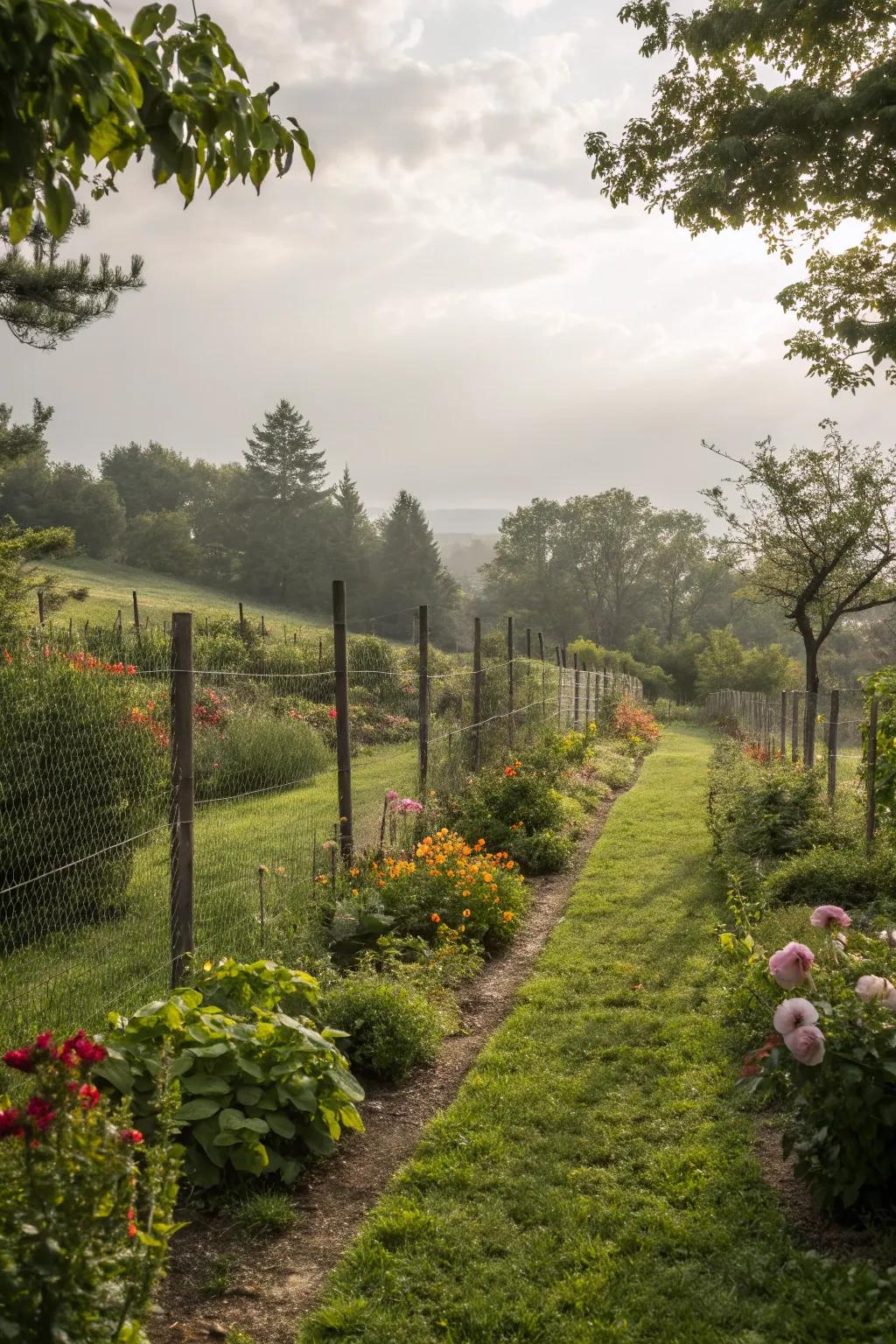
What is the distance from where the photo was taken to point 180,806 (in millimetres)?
4773

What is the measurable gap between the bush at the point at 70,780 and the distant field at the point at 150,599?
69.0ft

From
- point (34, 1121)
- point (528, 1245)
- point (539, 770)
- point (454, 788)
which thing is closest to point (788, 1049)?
point (528, 1245)

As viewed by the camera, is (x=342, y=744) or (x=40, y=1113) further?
(x=342, y=744)

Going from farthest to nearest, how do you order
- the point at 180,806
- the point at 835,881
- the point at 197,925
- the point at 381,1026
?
the point at 835,881, the point at 197,925, the point at 381,1026, the point at 180,806

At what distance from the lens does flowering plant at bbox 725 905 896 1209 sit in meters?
3.19

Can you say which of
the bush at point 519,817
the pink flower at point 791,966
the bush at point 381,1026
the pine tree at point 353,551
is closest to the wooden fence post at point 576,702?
the bush at point 519,817

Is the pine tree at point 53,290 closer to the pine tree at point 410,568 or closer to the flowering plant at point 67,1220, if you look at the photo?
the flowering plant at point 67,1220

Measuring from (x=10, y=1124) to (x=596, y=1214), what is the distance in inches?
94.2

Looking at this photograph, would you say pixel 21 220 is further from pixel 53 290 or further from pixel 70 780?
pixel 53 290

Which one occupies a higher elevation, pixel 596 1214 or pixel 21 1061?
pixel 21 1061

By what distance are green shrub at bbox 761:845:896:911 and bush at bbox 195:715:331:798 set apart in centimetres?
453

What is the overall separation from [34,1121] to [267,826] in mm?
6105

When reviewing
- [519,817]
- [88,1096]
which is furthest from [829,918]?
[519,817]

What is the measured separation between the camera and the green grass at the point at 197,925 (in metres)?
4.97
